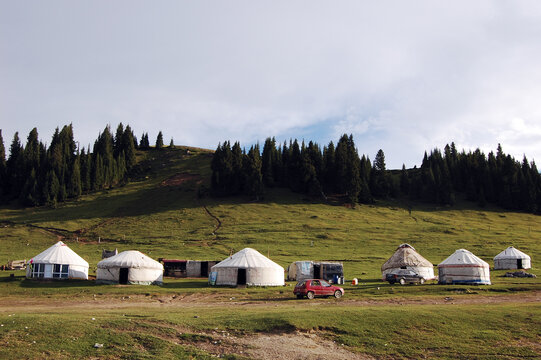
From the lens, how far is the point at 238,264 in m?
39.9

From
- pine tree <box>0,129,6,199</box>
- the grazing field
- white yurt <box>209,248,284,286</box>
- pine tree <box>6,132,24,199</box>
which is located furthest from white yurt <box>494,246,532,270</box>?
pine tree <box>0,129,6,199</box>

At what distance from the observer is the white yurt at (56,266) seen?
4131 cm

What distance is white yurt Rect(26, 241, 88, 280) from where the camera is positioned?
41312 mm

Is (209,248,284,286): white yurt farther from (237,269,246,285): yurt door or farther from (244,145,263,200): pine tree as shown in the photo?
(244,145,263,200): pine tree

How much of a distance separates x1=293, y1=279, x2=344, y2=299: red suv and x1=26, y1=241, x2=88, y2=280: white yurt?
23420 mm

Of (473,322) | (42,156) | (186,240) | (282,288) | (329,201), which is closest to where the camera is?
(473,322)

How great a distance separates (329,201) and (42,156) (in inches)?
3035

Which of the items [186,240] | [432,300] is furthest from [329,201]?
[432,300]

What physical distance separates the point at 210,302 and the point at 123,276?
14015mm

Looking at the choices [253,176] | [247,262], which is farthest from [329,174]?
[247,262]

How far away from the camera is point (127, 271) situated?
40438 millimetres

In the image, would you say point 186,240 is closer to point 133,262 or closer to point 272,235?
point 272,235

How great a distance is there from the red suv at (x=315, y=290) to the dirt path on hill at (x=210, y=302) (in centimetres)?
85

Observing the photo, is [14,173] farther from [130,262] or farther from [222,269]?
[222,269]
